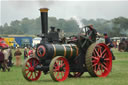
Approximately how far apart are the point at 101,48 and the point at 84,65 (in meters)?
1.01

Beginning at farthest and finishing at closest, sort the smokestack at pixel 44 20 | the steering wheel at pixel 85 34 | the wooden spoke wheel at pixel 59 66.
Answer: the steering wheel at pixel 85 34
the smokestack at pixel 44 20
the wooden spoke wheel at pixel 59 66

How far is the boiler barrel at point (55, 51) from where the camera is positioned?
1123 centimetres

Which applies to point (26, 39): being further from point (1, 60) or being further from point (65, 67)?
point (65, 67)

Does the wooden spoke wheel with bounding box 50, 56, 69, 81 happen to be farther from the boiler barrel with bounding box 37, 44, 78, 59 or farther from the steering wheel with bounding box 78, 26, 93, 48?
the steering wheel with bounding box 78, 26, 93, 48

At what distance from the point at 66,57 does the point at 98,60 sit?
116cm

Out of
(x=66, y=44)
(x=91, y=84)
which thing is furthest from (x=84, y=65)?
(x=91, y=84)

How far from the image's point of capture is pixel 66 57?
1191 centimetres

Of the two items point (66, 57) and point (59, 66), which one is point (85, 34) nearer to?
point (66, 57)

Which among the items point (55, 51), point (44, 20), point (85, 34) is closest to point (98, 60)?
point (85, 34)

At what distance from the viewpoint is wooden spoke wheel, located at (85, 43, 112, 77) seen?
11859mm

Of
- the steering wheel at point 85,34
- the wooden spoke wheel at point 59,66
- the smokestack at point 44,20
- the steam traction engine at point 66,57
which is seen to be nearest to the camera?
the wooden spoke wheel at point 59,66

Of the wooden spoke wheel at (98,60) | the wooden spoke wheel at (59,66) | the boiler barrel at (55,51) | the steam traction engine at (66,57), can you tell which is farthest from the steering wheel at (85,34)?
the wooden spoke wheel at (59,66)

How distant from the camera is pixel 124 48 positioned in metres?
41.8

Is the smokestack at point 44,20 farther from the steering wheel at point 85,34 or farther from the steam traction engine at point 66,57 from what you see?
the steering wheel at point 85,34
